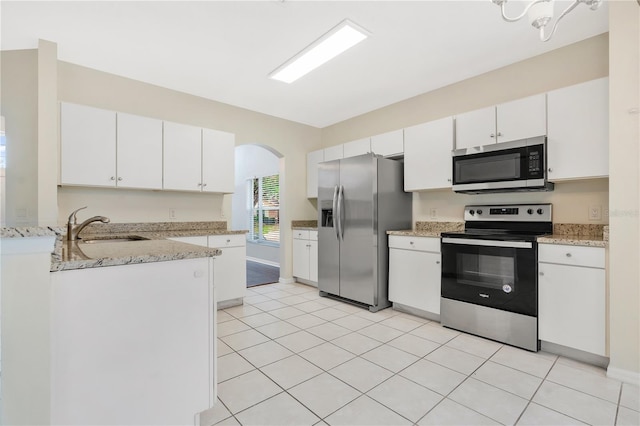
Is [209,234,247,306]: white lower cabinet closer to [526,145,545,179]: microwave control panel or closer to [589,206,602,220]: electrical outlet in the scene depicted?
[526,145,545,179]: microwave control panel

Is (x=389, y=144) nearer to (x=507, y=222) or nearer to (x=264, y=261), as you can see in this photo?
(x=507, y=222)

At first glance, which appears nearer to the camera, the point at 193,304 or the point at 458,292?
the point at 193,304

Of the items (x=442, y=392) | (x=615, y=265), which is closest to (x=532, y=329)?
(x=615, y=265)

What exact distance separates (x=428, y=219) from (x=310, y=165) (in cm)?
210

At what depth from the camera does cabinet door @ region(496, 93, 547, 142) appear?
2.61 m

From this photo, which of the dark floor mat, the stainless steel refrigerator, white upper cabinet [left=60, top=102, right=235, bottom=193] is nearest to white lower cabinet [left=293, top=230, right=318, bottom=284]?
the stainless steel refrigerator

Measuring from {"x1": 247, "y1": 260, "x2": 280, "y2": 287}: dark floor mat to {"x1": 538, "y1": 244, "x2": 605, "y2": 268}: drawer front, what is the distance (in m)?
3.63

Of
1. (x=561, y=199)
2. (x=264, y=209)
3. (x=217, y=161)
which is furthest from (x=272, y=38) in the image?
(x=264, y=209)

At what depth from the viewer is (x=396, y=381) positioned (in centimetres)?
201

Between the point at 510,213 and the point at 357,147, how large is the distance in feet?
6.58

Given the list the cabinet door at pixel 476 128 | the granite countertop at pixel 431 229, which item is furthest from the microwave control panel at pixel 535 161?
the granite countertop at pixel 431 229

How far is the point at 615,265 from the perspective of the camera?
2072mm

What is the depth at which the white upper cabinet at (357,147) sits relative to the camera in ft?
13.3

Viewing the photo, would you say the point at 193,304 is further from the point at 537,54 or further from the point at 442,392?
the point at 537,54
